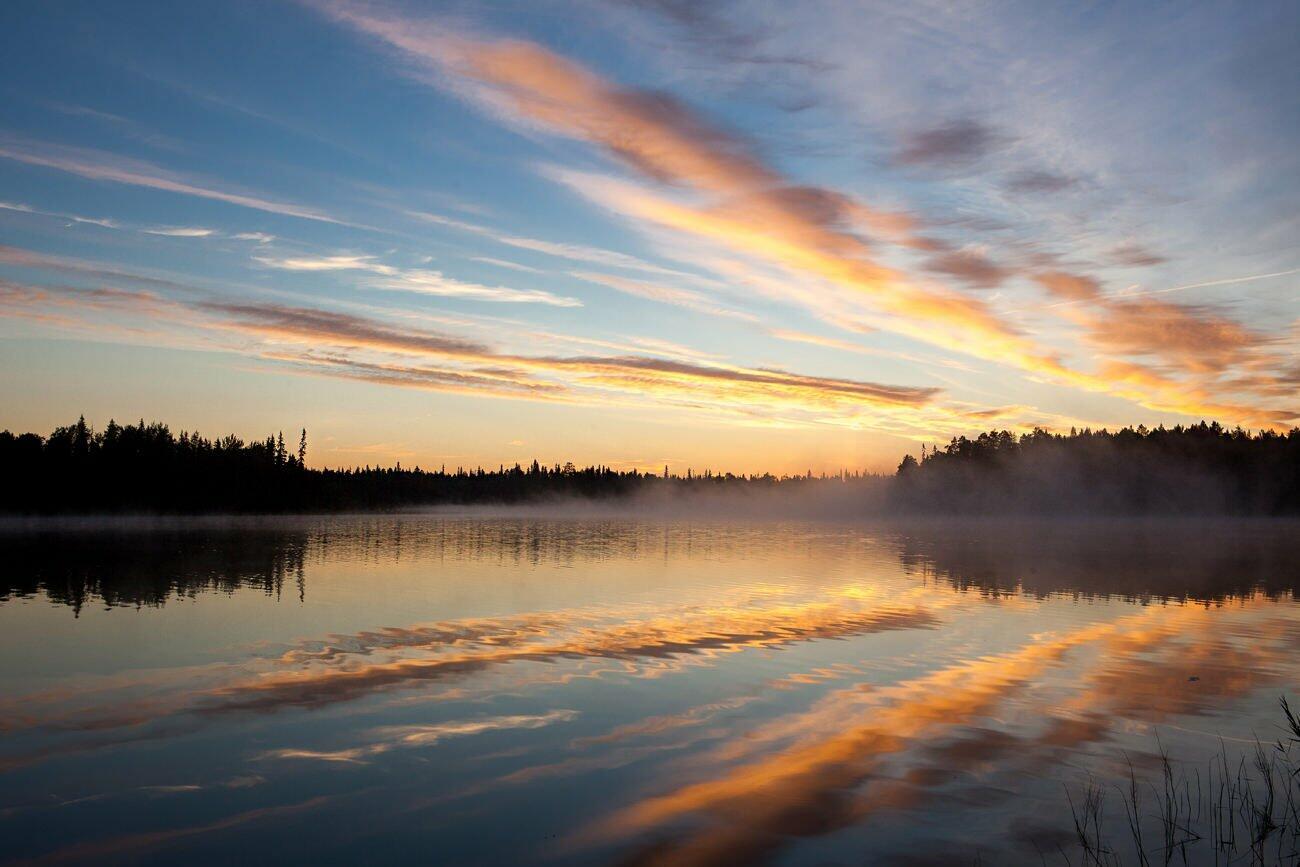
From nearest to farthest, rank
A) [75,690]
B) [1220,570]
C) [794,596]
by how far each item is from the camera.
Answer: [75,690], [794,596], [1220,570]

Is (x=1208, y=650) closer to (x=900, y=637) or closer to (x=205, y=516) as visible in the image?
(x=900, y=637)

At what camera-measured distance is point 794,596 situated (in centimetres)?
4128

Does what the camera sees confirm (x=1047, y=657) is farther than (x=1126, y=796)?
Yes

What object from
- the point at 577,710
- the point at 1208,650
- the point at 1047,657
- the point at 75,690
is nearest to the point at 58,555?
the point at 75,690

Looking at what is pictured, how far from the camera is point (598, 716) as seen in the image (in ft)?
62.1

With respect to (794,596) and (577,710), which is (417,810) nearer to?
(577,710)

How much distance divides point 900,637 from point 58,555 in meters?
62.4

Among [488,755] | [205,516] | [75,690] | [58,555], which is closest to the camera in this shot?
[488,755]

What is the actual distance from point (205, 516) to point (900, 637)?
596 ft

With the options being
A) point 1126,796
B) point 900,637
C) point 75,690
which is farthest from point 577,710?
point 900,637

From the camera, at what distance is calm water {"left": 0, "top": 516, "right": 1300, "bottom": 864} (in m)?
12.6

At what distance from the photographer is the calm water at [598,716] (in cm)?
1259

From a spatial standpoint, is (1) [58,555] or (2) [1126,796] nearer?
(2) [1126,796]

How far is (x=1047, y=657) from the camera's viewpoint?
26.3m
